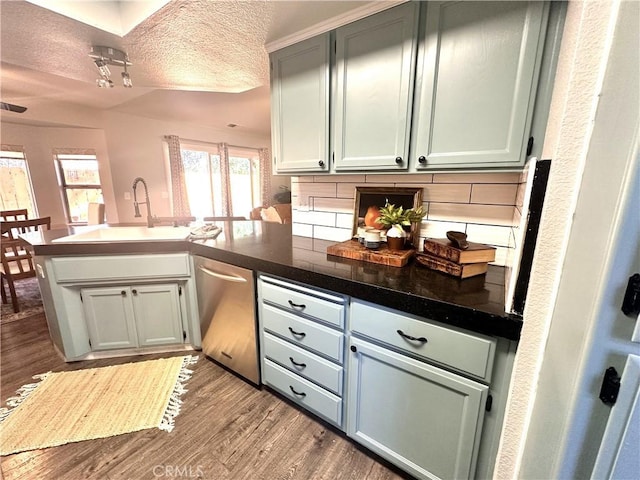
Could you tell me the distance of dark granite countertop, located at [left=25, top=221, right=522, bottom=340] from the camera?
826 mm

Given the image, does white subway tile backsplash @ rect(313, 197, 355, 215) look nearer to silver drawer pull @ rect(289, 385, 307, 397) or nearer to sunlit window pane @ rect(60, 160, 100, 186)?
silver drawer pull @ rect(289, 385, 307, 397)

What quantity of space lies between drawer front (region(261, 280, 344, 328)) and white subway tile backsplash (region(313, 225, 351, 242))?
0.60 m

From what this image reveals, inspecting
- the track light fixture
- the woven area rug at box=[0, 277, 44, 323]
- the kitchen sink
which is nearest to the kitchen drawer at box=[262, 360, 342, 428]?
the kitchen sink

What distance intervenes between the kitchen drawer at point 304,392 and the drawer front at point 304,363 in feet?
0.13

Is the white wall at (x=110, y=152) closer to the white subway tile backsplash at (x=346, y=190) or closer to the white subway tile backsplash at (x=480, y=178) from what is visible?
the white subway tile backsplash at (x=346, y=190)

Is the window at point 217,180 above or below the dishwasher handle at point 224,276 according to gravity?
above

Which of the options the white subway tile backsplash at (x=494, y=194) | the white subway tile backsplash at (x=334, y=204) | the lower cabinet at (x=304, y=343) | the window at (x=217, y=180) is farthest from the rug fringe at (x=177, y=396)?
the window at (x=217, y=180)

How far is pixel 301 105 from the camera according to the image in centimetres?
150

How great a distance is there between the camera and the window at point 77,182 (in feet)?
13.9

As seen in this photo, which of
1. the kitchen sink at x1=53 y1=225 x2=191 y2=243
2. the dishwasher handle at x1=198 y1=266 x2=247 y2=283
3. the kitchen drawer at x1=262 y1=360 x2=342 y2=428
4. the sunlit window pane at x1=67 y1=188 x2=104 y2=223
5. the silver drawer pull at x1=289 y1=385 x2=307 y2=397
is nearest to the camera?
the kitchen drawer at x1=262 y1=360 x2=342 y2=428

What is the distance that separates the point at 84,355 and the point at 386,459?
2133 mm

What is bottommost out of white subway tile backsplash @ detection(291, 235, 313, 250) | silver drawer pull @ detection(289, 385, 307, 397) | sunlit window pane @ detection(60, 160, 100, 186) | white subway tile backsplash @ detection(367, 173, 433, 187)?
silver drawer pull @ detection(289, 385, 307, 397)

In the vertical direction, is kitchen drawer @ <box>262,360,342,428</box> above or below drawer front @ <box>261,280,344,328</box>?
below

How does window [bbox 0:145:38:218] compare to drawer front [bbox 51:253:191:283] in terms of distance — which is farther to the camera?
window [bbox 0:145:38:218]
